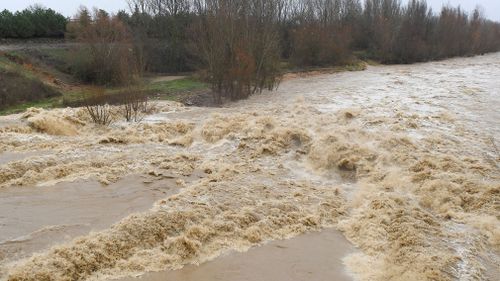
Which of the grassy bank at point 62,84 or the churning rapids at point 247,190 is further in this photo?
the grassy bank at point 62,84

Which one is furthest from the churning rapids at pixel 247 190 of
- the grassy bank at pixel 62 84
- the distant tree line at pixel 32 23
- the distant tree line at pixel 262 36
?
the distant tree line at pixel 32 23

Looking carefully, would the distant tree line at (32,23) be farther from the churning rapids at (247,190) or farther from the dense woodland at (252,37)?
the churning rapids at (247,190)

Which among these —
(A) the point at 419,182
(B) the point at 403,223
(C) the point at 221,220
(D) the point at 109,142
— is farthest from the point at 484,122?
(D) the point at 109,142

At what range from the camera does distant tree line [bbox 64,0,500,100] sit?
17656 millimetres

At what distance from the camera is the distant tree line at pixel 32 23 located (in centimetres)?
2692

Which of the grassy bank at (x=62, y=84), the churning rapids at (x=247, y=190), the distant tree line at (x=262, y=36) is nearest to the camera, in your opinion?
the churning rapids at (x=247, y=190)

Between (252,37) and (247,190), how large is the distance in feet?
40.2

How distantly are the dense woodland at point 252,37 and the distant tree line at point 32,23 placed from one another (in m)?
0.12

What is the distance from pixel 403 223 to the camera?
6.55 m

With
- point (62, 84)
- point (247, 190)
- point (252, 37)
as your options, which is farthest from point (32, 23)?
point (247, 190)

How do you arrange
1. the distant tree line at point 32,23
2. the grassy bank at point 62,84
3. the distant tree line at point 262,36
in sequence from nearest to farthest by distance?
1. the grassy bank at point 62,84
2. the distant tree line at point 262,36
3. the distant tree line at point 32,23

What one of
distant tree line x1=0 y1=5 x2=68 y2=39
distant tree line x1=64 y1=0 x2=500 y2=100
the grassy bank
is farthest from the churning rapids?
distant tree line x1=0 y1=5 x2=68 y2=39

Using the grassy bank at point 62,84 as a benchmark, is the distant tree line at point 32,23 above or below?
above

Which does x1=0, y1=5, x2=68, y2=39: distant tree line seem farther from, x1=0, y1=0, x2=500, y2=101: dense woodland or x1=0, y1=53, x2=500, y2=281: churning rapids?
x1=0, y1=53, x2=500, y2=281: churning rapids
